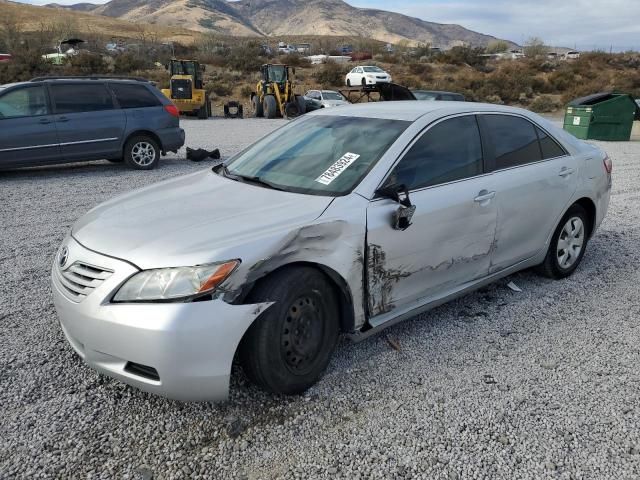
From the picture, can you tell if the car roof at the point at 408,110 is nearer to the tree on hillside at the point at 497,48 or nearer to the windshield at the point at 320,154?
the windshield at the point at 320,154

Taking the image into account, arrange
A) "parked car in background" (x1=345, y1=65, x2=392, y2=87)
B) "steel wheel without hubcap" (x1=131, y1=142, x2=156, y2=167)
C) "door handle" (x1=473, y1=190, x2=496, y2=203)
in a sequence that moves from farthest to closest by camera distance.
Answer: "parked car in background" (x1=345, y1=65, x2=392, y2=87)
"steel wheel without hubcap" (x1=131, y1=142, x2=156, y2=167)
"door handle" (x1=473, y1=190, x2=496, y2=203)

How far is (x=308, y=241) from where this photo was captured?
281cm

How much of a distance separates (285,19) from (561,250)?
200 metres

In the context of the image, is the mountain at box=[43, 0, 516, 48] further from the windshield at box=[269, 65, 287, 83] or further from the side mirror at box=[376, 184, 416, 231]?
the side mirror at box=[376, 184, 416, 231]

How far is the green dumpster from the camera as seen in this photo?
1556 centimetres

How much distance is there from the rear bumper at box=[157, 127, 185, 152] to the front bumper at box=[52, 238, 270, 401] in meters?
8.16

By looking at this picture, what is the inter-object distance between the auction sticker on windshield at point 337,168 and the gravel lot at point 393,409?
1111 mm

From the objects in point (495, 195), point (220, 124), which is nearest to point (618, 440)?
point (495, 195)

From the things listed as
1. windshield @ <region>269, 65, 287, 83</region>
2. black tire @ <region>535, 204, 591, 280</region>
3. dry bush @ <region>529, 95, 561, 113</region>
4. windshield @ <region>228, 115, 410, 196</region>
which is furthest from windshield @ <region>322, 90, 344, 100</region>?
windshield @ <region>228, 115, 410, 196</region>

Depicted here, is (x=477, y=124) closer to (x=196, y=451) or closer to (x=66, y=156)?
(x=196, y=451)

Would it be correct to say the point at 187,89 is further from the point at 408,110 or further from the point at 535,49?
the point at 535,49

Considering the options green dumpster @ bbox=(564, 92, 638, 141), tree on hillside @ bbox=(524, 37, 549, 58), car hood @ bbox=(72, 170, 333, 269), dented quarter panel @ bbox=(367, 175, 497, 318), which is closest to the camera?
car hood @ bbox=(72, 170, 333, 269)

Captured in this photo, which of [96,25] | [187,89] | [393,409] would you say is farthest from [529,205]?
[96,25]

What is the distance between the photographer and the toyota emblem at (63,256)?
9.55 ft
